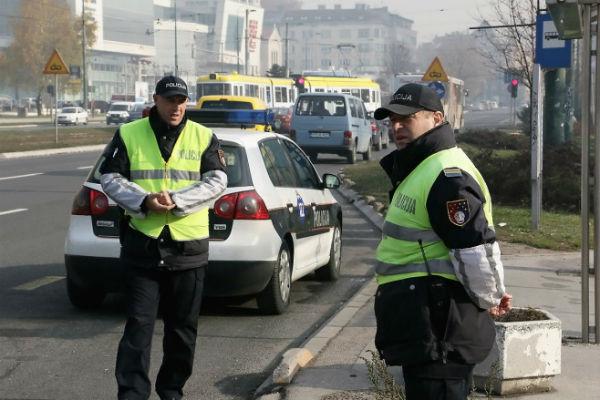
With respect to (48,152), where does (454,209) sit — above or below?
above

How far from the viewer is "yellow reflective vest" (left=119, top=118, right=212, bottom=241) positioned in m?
5.80

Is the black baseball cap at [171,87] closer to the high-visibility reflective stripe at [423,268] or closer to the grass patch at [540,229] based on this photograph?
the high-visibility reflective stripe at [423,268]

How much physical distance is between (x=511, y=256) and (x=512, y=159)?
7.49 metres

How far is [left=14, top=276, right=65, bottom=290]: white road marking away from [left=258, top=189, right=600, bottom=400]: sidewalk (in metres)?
3.02

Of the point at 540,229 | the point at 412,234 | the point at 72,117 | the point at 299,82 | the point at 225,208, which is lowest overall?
the point at 540,229

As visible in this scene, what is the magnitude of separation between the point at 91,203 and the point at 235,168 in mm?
1179

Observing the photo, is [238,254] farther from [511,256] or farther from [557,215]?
[557,215]

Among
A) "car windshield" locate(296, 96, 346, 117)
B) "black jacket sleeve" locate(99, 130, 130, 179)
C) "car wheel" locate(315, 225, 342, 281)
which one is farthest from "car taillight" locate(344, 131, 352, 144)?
"black jacket sleeve" locate(99, 130, 130, 179)

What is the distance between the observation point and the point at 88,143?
141 ft

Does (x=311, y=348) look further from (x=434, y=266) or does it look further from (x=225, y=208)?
(x=434, y=266)

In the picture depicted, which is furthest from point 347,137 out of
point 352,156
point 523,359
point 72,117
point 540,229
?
point 72,117

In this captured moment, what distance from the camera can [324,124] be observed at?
1204 inches

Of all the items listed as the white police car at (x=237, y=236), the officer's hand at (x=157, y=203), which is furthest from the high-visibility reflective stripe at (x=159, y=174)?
the white police car at (x=237, y=236)

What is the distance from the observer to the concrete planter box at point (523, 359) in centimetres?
623
